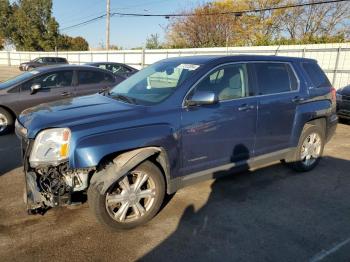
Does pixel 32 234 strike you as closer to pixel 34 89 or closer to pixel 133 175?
pixel 133 175

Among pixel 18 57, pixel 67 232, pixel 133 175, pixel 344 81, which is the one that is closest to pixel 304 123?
pixel 133 175

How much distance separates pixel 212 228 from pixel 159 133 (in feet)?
3.95

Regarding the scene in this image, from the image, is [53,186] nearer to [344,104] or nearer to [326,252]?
[326,252]

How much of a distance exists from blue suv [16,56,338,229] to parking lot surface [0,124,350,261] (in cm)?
30

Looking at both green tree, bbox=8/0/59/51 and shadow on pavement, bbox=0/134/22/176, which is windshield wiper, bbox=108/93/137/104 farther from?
green tree, bbox=8/0/59/51

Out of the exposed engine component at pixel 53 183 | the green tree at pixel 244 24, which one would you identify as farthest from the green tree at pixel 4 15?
the exposed engine component at pixel 53 183

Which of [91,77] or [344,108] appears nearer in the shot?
[91,77]

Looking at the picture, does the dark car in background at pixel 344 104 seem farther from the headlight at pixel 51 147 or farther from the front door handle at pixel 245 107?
the headlight at pixel 51 147

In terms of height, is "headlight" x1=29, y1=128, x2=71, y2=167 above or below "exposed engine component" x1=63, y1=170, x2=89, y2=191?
above

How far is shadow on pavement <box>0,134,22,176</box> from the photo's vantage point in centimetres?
550

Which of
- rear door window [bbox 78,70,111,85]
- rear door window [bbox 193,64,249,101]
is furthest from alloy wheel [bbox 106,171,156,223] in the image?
rear door window [bbox 78,70,111,85]

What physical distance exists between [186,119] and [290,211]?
5.77 feet

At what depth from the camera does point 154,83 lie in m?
4.37

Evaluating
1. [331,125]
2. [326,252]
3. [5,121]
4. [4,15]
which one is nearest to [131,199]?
[326,252]
